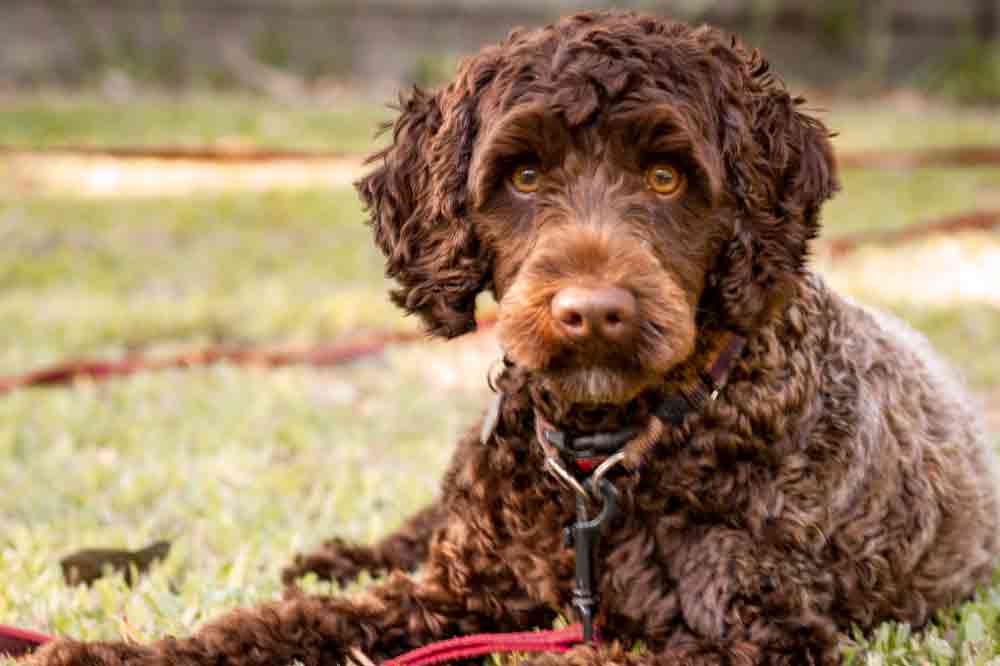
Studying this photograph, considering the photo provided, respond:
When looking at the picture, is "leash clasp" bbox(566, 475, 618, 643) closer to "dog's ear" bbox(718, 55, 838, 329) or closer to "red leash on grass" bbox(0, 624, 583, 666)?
"red leash on grass" bbox(0, 624, 583, 666)

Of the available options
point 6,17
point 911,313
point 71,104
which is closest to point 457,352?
point 911,313

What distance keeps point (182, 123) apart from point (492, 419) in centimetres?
1207

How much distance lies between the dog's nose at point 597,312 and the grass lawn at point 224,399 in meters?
1.19

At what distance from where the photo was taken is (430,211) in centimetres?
350

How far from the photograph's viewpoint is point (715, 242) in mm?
3268

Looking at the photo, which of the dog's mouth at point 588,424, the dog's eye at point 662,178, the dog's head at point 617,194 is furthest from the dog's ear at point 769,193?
the dog's mouth at point 588,424

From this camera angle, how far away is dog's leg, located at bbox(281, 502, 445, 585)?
436 cm

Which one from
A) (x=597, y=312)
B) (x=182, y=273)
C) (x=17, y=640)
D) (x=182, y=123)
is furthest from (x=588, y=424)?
(x=182, y=123)

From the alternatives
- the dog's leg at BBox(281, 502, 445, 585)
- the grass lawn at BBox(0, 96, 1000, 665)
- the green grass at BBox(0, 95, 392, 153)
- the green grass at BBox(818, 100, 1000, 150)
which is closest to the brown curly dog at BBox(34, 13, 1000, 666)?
the grass lawn at BBox(0, 96, 1000, 665)

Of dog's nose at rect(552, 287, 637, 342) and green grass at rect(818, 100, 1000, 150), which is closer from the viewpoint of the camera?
dog's nose at rect(552, 287, 637, 342)

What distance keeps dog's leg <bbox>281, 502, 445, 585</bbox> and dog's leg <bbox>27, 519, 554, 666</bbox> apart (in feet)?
2.39

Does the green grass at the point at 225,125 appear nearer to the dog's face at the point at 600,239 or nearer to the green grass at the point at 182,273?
the green grass at the point at 182,273

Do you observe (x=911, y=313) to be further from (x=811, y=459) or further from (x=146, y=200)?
(x=146, y=200)

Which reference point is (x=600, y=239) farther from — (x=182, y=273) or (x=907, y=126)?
(x=907, y=126)
